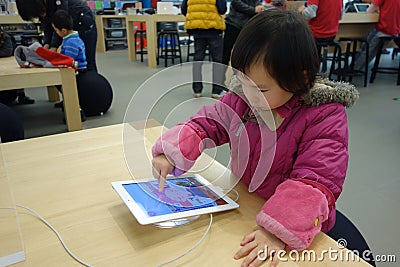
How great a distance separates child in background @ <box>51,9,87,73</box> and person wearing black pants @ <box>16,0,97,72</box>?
112 mm

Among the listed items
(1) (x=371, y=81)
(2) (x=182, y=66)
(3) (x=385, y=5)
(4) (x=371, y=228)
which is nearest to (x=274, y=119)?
(2) (x=182, y=66)

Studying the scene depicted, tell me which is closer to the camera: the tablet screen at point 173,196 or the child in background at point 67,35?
the tablet screen at point 173,196

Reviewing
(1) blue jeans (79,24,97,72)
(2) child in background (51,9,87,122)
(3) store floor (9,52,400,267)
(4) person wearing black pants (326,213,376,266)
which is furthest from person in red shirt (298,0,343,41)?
(4) person wearing black pants (326,213,376,266)

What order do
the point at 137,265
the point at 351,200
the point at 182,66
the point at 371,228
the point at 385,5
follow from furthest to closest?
the point at 385,5 → the point at 351,200 → the point at 371,228 → the point at 182,66 → the point at 137,265

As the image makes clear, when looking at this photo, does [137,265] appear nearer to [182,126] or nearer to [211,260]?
[211,260]

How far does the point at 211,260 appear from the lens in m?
0.51

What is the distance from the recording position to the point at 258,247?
526 mm

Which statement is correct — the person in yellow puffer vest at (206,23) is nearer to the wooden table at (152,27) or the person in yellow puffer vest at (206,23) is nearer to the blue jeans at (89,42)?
the blue jeans at (89,42)

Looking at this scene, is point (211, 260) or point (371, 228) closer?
point (211, 260)

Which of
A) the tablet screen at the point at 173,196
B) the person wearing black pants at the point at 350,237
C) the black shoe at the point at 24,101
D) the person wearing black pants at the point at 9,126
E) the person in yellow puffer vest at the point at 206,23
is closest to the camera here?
the tablet screen at the point at 173,196

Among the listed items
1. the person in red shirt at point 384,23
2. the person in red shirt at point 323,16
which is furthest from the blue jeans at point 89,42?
the person in red shirt at point 384,23

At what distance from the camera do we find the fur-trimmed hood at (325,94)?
66 centimetres

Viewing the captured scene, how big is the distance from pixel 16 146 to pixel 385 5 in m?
4.64

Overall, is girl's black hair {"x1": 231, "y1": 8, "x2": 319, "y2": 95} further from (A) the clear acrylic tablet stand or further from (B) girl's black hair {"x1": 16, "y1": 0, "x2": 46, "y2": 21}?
(B) girl's black hair {"x1": 16, "y1": 0, "x2": 46, "y2": 21}
